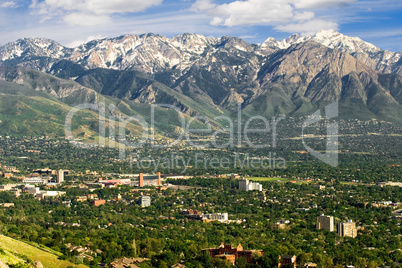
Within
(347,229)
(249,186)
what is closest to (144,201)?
(249,186)

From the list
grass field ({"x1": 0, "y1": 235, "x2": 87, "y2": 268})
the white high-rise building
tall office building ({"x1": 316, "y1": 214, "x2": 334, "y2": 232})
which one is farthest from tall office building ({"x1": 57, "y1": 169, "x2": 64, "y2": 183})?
grass field ({"x1": 0, "y1": 235, "x2": 87, "y2": 268})

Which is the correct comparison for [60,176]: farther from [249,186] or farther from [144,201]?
[144,201]

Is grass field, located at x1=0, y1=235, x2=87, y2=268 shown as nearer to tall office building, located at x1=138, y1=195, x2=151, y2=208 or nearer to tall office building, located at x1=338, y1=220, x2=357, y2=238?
tall office building, located at x1=338, y1=220, x2=357, y2=238

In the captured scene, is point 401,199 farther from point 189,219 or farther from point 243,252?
point 243,252

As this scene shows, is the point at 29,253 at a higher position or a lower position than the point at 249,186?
higher

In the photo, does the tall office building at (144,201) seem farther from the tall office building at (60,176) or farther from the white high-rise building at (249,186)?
the tall office building at (60,176)

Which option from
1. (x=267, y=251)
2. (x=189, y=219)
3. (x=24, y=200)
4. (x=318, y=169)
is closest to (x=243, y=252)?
(x=267, y=251)

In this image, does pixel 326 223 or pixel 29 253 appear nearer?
pixel 29 253
